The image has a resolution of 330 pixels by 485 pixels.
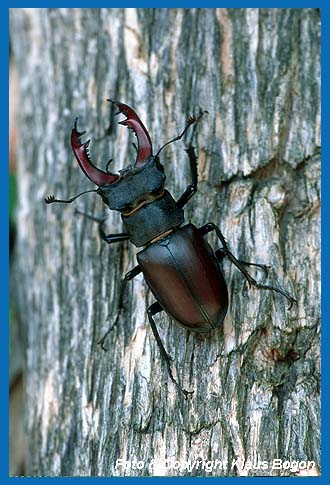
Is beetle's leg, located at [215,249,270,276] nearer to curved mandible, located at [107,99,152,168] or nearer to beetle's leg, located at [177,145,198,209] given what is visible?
beetle's leg, located at [177,145,198,209]

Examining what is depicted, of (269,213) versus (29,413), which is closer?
(269,213)

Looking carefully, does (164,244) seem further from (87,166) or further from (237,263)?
(87,166)

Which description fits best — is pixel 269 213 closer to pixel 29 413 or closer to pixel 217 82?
pixel 217 82

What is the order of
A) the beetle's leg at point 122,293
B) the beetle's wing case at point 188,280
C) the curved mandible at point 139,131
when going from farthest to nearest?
the beetle's leg at point 122,293
the curved mandible at point 139,131
the beetle's wing case at point 188,280

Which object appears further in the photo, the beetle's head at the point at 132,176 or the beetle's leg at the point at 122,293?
the beetle's leg at the point at 122,293

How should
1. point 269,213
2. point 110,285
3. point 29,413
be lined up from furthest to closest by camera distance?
point 29,413
point 110,285
point 269,213

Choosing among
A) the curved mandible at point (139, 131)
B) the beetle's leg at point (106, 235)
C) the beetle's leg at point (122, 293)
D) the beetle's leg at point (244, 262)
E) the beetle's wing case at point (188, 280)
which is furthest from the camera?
the beetle's leg at point (106, 235)

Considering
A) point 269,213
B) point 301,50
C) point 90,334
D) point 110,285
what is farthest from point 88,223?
point 301,50

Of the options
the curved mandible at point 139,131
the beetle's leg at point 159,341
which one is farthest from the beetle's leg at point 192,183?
the beetle's leg at point 159,341

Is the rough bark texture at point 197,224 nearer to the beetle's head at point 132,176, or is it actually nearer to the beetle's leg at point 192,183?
the beetle's leg at point 192,183
